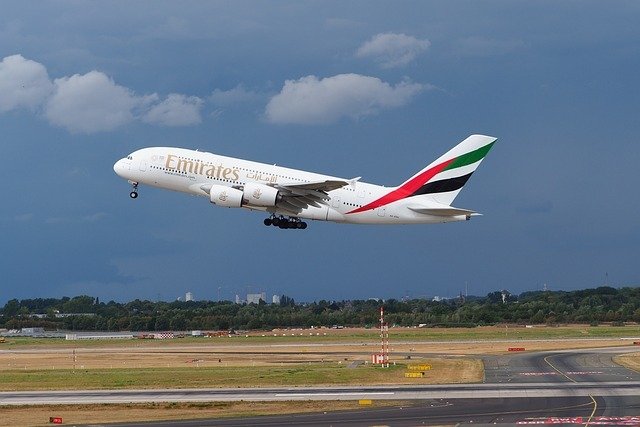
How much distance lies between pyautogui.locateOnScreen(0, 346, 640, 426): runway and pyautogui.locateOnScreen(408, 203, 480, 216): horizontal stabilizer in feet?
33.6

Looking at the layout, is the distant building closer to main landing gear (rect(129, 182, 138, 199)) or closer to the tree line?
the tree line

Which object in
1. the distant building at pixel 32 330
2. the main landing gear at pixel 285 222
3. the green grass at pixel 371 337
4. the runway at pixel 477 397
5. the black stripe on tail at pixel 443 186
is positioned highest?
the black stripe on tail at pixel 443 186

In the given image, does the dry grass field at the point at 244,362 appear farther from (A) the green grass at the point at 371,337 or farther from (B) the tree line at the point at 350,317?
(B) the tree line at the point at 350,317

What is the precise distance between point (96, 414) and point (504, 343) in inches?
2237

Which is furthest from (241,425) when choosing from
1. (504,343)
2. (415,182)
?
(504,343)

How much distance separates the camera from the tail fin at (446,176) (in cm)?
7069

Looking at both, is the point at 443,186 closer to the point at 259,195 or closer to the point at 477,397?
the point at 259,195

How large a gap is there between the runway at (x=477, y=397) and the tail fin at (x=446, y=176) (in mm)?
13215

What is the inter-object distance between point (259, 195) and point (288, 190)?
1.99 meters

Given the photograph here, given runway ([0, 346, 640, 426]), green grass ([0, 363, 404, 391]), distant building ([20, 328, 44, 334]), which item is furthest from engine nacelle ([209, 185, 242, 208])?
distant building ([20, 328, 44, 334])

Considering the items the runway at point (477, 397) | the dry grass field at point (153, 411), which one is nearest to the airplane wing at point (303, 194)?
the runway at point (477, 397)

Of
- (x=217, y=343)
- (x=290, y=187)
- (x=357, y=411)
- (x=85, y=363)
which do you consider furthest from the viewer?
(x=217, y=343)

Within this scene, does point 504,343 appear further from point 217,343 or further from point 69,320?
point 69,320

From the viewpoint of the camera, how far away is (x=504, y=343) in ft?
308
